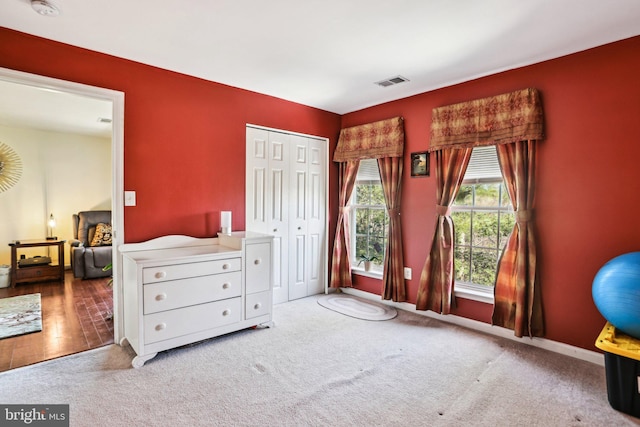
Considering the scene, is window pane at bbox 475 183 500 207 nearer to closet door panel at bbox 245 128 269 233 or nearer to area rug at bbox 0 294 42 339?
closet door panel at bbox 245 128 269 233

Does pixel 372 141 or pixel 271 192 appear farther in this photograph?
pixel 372 141

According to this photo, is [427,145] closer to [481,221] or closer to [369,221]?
[481,221]

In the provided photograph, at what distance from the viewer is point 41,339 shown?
285 cm

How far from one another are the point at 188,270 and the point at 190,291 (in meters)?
0.18

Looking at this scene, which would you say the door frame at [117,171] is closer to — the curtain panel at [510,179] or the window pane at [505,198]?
the curtain panel at [510,179]

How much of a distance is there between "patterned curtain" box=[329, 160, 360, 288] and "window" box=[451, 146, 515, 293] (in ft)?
4.60

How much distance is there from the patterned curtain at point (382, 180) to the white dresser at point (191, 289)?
4.66 feet

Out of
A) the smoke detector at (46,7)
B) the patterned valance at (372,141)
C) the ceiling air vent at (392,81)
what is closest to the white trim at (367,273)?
the patterned valance at (372,141)

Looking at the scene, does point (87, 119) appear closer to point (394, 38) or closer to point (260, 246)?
point (260, 246)

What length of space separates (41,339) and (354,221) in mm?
3473

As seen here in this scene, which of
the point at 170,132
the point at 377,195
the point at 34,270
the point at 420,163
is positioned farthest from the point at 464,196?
the point at 34,270

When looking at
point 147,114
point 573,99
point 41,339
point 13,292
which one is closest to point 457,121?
point 573,99

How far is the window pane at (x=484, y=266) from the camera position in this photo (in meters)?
3.15

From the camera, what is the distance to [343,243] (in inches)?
171
